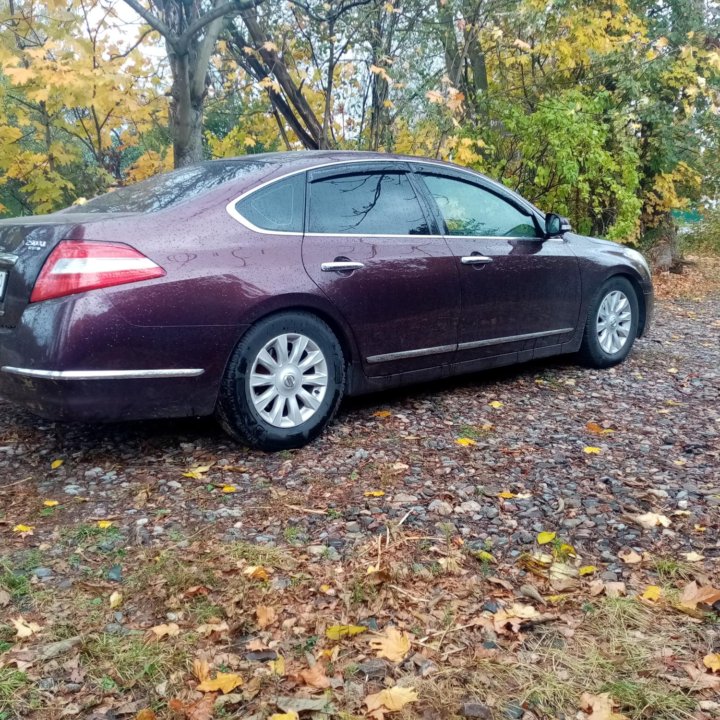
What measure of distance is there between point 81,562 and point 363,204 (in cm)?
261

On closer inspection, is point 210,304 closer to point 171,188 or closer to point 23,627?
point 171,188

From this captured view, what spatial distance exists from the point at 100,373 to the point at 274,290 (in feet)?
3.16

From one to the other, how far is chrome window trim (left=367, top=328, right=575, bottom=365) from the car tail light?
158cm

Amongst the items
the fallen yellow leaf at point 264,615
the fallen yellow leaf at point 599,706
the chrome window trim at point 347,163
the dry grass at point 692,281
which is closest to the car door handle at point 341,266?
the chrome window trim at point 347,163

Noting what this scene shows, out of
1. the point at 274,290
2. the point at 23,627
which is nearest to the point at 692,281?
the point at 274,290

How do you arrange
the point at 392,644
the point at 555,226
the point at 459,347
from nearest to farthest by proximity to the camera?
1. the point at 392,644
2. the point at 459,347
3. the point at 555,226

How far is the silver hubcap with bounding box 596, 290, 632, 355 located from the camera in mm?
6180

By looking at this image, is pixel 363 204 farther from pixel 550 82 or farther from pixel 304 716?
pixel 550 82

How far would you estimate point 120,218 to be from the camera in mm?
3781

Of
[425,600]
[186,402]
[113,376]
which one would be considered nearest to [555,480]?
[425,600]

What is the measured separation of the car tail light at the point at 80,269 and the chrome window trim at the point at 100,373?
344 millimetres

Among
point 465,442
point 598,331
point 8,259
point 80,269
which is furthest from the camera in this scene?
point 598,331

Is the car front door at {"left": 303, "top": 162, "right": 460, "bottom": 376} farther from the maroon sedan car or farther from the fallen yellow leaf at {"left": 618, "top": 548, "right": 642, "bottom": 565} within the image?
the fallen yellow leaf at {"left": 618, "top": 548, "right": 642, "bottom": 565}

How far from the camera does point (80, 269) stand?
Result: 3572 mm
